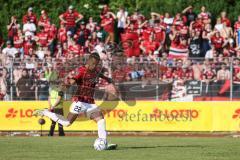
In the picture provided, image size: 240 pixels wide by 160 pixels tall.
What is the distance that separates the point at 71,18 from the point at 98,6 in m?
3.35

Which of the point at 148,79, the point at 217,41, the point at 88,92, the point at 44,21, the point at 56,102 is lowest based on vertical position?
the point at 56,102

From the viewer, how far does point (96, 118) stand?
16141mm

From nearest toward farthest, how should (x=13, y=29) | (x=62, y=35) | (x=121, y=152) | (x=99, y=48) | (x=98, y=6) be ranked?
(x=121, y=152)
(x=99, y=48)
(x=62, y=35)
(x=13, y=29)
(x=98, y=6)

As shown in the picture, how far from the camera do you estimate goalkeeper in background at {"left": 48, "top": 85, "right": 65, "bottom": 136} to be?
22703mm

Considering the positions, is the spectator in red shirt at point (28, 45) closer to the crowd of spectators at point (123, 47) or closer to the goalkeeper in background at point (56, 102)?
the crowd of spectators at point (123, 47)

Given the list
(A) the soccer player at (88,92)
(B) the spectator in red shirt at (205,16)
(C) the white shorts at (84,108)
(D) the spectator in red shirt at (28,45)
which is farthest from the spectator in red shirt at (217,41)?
(C) the white shorts at (84,108)

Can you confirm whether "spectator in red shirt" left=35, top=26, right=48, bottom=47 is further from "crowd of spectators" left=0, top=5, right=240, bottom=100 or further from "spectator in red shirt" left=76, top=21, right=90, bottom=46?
"spectator in red shirt" left=76, top=21, right=90, bottom=46

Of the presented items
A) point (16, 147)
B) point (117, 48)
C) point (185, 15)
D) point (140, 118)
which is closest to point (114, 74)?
point (140, 118)

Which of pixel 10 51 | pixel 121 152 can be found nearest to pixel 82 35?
pixel 10 51

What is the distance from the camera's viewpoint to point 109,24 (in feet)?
102

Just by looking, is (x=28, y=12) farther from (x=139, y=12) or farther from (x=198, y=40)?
(x=198, y=40)

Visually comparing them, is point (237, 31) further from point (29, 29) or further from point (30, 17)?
point (30, 17)

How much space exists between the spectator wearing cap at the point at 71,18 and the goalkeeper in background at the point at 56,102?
19.0ft

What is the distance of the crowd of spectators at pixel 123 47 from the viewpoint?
85.3 feet
